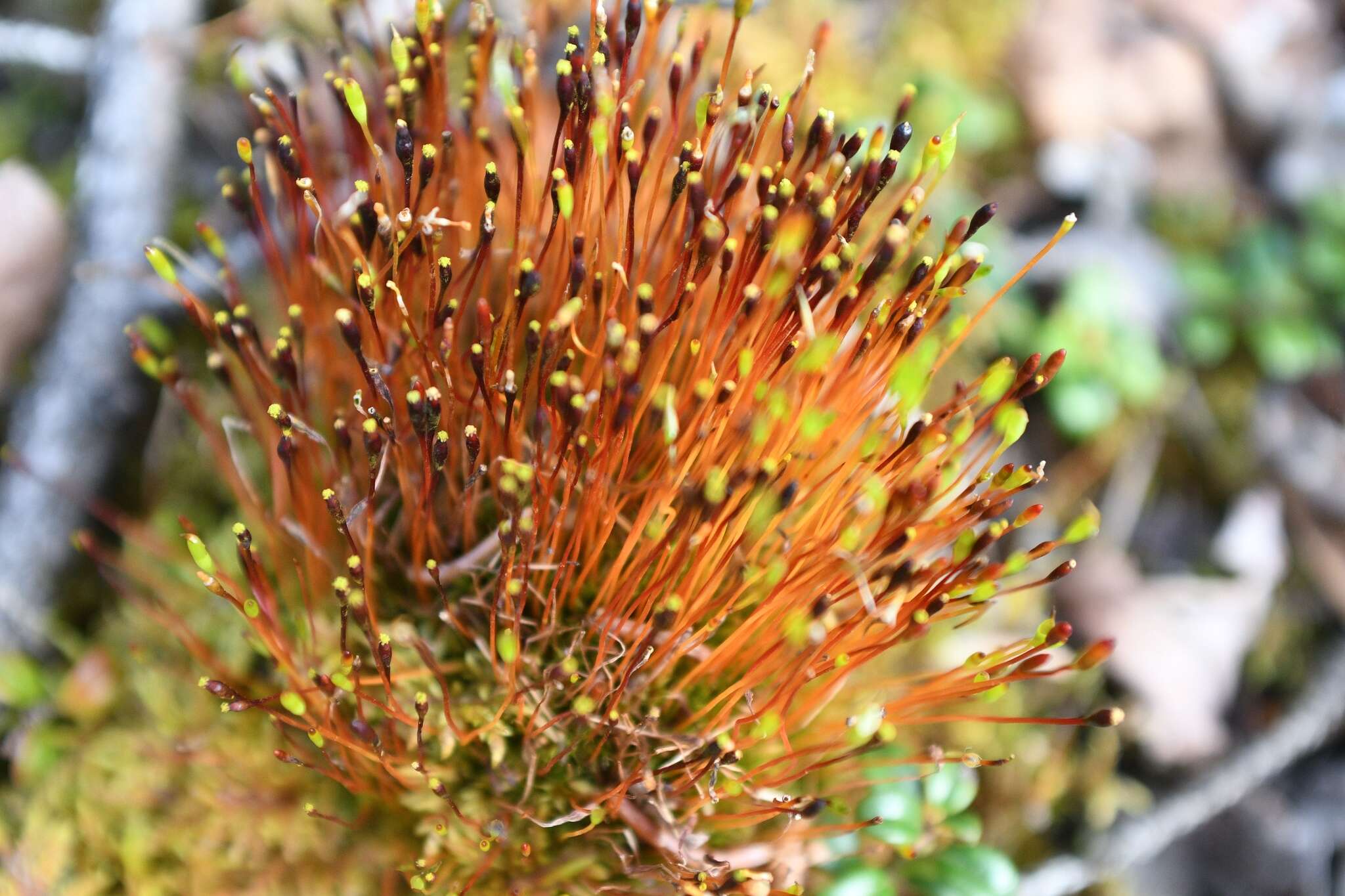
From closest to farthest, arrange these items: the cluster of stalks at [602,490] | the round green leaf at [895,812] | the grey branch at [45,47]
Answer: the cluster of stalks at [602,490] < the round green leaf at [895,812] < the grey branch at [45,47]

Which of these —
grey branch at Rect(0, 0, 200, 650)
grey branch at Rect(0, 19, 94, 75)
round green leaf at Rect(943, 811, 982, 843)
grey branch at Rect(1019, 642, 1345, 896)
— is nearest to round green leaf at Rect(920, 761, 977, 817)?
round green leaf at Rect(943, 811, 982, 843)

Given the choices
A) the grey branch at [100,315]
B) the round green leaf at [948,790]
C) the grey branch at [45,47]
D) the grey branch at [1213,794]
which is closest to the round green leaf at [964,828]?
the round green leaf at [948,790]

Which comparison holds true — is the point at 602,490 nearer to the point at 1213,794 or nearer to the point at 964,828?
the point at 964,828

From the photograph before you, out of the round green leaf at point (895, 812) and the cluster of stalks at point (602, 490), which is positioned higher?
the cluster of stalks at point (602, 490)

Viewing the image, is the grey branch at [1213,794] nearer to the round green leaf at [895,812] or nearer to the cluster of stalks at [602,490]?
the round green leaf at [895,812]

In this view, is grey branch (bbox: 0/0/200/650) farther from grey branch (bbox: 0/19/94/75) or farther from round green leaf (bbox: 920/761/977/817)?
round green leaf (bbox: 920/761/977/817)


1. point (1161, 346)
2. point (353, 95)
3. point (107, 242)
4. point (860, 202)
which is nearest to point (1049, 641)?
point (860, 202)

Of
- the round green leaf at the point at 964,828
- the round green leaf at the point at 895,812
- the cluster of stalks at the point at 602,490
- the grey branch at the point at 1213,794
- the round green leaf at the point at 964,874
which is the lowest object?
the grey branch at the point at 1213,794

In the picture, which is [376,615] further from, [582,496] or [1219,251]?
[1219,251]
